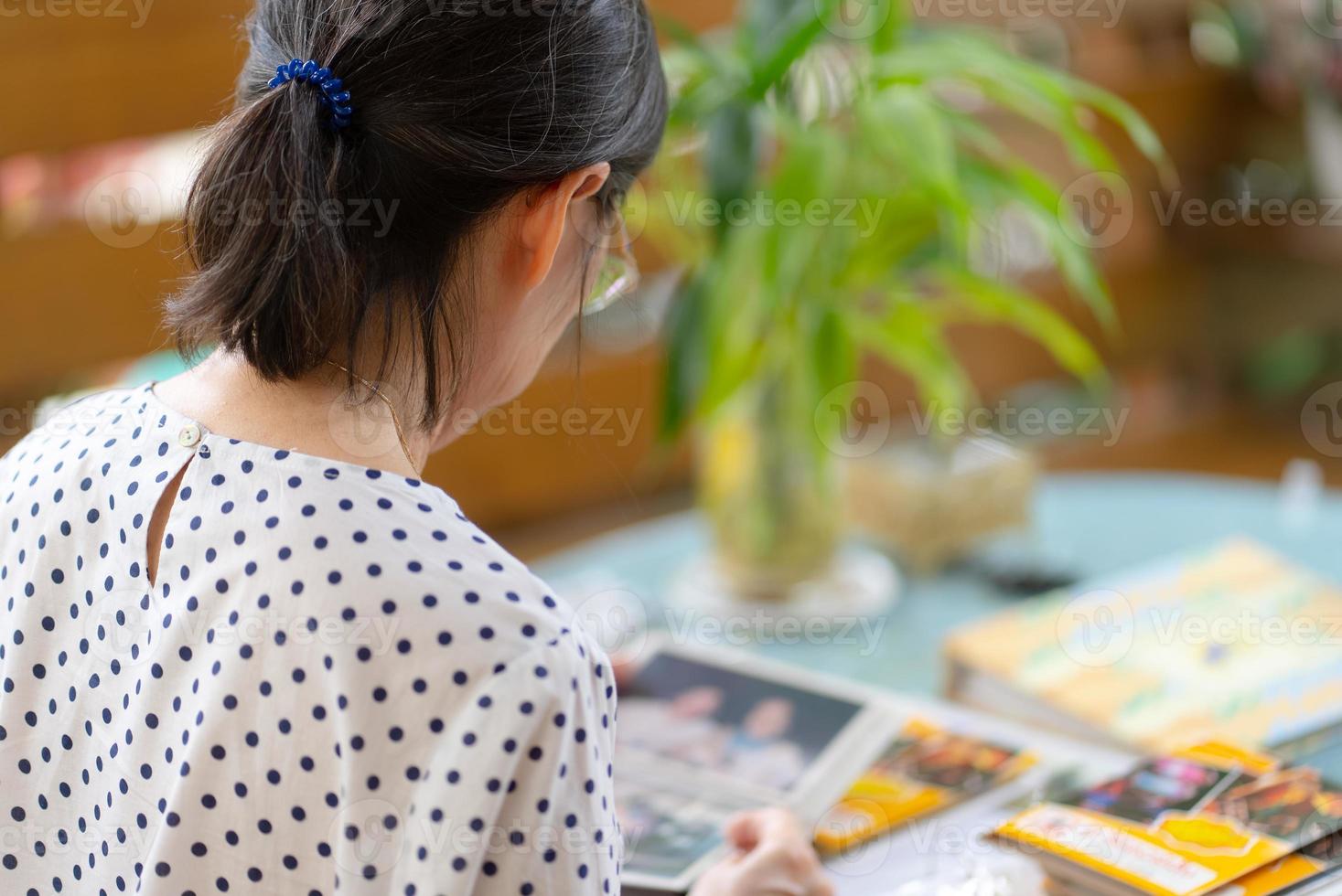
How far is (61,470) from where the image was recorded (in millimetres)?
863

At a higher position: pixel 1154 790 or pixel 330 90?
pixel 330 90

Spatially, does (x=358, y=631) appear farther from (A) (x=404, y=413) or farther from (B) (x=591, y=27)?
(B) (x=591, y=27)

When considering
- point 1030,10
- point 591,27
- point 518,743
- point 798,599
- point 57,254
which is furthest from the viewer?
point 1030,10

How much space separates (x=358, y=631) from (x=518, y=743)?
0.10m

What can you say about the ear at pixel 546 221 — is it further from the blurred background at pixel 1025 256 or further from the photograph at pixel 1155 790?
the blurred background at pixel 1025 256

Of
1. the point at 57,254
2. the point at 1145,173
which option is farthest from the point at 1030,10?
the point at 57,254

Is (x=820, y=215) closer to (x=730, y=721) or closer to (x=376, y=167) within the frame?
(x=730, y=721)

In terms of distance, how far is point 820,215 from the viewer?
1380 millimetres

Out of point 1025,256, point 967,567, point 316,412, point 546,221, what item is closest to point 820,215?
point 967,567

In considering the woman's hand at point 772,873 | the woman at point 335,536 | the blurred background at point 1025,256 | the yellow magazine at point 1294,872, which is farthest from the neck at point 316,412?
the blurred background at point 1025,256

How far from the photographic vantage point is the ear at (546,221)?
32.5 inches

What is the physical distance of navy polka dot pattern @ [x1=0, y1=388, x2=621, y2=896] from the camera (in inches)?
28.3

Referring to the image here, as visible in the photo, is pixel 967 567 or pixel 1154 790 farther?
pixel 967 567

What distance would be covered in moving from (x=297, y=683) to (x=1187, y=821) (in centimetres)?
61
